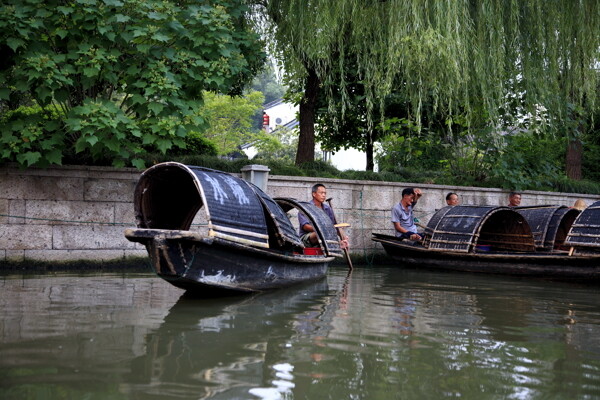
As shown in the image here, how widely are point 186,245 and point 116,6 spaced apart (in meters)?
4.68

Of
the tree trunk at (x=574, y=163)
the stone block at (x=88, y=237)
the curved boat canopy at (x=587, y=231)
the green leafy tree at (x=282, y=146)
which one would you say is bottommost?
the stone block at (x=88, y=237)

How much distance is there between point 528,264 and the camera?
11.5 m

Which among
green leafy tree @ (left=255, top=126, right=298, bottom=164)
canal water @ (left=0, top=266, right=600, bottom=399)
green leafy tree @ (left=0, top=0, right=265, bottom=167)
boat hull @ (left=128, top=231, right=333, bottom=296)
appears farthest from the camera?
green leafy tree @ (left=255, top=126, right=298, bottom=164)

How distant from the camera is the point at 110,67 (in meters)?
10.3

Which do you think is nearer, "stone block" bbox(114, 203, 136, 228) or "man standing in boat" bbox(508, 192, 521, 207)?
"stone block" bbox(114, 203, 136, 228)

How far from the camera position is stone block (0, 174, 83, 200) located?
10.8 meters

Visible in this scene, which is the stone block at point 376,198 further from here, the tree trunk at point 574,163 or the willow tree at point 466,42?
the tree trunk at point 574,163

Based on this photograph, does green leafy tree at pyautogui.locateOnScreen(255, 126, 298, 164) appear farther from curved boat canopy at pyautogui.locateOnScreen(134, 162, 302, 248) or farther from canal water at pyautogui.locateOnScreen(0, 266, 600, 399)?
canal water at pyautogui.locateOnScreen(0, 266, 600, 399)

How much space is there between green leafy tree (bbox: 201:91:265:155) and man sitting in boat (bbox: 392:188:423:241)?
21.2m

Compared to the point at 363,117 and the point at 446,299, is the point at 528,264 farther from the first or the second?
the point at 363,117

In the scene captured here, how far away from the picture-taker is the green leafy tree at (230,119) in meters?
34.7

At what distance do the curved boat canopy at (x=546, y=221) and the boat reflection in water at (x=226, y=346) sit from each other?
6.51 meters

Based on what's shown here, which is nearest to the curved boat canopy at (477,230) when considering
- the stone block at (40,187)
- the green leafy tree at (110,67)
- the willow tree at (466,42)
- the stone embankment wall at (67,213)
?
the willow tree at (466,42)

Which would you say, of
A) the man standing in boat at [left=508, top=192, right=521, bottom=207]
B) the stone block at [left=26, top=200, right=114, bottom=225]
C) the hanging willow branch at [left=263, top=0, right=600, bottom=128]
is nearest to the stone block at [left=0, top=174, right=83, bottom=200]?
the stone block at [left=26, top=200, right=114, bottom=225]
